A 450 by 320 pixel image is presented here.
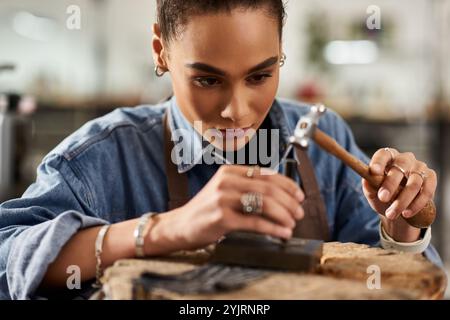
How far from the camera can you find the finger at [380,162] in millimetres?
873

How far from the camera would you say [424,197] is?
919 millimetres

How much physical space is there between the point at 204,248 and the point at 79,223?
171 mm

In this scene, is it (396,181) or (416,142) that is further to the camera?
(416,142)

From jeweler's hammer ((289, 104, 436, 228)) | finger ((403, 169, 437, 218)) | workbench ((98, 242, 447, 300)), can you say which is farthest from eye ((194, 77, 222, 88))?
finger ((403, 169, 437, 218))

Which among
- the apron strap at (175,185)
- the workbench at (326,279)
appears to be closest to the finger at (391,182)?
the workbench at (326,279)

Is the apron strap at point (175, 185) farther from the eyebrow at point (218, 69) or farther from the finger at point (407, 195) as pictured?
the finger at point (407, 195)

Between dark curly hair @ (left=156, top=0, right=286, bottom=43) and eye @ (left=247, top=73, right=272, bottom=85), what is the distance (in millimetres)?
99

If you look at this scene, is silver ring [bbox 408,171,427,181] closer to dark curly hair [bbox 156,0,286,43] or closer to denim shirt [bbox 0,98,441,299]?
denim shirt [bbox 0,98,441,299]

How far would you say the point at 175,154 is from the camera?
1.11 metres

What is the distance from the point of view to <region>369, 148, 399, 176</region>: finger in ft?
2.86
